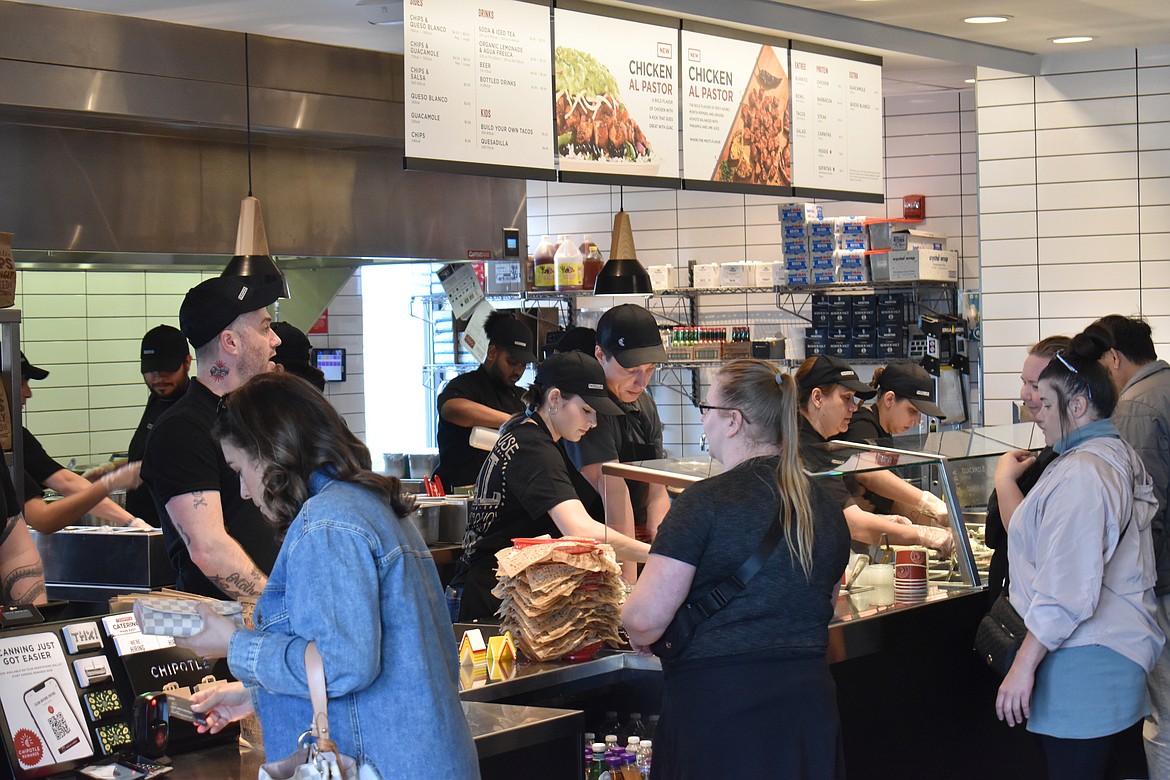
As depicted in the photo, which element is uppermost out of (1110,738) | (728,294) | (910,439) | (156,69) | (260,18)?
(260,18)

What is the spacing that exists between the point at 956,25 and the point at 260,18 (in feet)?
10.9

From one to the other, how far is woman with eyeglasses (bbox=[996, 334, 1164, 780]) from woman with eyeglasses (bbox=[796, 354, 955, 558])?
426 mm

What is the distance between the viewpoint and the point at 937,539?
13.6 feet

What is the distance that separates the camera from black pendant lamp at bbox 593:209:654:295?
231 inches

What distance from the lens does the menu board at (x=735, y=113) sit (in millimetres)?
5547

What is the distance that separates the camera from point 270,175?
5.66m

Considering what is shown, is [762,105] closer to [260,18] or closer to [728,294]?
[260,18]

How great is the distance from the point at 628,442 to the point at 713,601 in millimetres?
2315

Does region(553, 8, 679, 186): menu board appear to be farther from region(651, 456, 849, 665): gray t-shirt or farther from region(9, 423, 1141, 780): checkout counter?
region(651, 456, 849, 665): gray t-shirt

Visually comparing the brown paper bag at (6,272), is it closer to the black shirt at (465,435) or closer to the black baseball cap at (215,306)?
the black baseball cap at (215,306)

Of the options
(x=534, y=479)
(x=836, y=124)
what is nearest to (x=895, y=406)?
(x=836, y=124)

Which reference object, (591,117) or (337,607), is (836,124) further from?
(337,607)

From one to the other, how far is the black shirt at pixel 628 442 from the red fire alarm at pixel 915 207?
4.02 metres

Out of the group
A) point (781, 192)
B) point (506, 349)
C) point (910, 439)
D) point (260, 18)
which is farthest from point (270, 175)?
point (910, 439)
